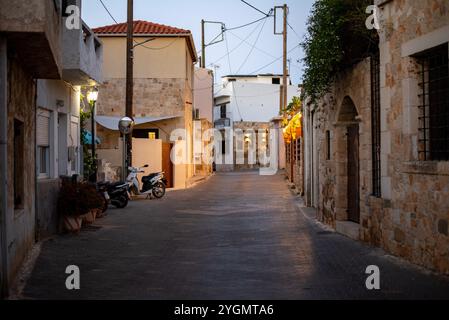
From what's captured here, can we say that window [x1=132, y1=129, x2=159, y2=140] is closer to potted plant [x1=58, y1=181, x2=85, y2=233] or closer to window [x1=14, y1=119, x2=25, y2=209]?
potted plant [x1=58, y1=181, x2=85, y2=233]

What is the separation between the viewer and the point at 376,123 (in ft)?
40.8

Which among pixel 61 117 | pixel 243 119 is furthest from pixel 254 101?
pixel 61 117

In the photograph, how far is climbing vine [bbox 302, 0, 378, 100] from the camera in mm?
12617

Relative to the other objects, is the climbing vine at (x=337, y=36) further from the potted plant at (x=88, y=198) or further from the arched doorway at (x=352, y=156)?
the potted plant at (x=88, y=198)

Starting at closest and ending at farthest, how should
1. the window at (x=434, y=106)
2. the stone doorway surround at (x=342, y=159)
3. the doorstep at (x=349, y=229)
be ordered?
the window at (x=434, y=106)
the doorstep at (x=349, y=229)
the stone doorway surround at (x=342, y=159)

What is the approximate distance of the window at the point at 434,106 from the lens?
9734 mm

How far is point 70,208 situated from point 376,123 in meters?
6.51

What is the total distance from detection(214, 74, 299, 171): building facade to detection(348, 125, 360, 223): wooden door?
155ft

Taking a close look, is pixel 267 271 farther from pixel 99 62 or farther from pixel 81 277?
pixel 99 62

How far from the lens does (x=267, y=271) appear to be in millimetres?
9758

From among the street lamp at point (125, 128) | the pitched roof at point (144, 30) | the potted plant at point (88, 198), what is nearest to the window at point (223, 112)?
the pitched roof at point (144, 30)

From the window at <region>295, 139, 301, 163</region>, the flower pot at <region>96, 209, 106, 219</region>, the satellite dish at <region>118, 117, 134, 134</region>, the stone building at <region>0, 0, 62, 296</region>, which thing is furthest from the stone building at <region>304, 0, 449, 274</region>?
the window at <region>295, 139, 301, 163</region>

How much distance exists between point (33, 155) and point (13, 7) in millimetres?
5034

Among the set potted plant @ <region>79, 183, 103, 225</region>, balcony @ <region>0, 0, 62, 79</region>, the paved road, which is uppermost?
balcony @ <region>0, 0, 62, 79</region>
